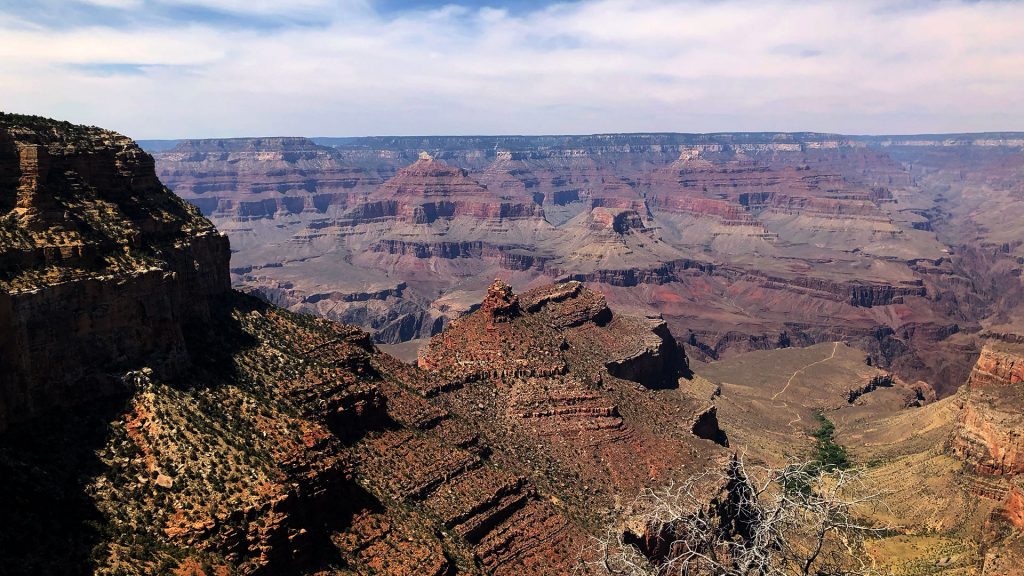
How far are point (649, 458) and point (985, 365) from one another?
189 ft

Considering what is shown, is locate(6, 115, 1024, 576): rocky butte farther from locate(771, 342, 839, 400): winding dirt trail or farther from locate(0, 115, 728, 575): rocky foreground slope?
locate(771, 342, 839, 400): winding dirt trail

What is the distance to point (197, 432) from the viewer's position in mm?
35562

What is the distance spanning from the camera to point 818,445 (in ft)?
355

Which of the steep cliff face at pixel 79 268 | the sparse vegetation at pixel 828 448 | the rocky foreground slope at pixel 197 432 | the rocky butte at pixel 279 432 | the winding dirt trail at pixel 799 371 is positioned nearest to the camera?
the rocky foreground slope at pixel 197 432

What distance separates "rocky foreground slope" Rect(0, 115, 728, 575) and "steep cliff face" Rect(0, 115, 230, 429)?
0.09 meters

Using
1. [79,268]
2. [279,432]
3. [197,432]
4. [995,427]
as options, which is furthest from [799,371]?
[79,268]

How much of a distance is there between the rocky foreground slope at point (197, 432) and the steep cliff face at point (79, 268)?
94 millimetres

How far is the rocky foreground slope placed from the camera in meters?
30.9

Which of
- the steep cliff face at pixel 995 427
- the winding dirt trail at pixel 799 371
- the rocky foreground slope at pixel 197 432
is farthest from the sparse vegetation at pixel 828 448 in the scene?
the rocky foreground slope at pixel 197 432

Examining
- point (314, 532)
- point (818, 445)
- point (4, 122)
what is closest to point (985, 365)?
point (818, 445)

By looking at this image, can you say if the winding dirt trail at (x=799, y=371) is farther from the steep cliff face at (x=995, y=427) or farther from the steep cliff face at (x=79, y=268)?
the steep cliff face at (x=79, y=268)

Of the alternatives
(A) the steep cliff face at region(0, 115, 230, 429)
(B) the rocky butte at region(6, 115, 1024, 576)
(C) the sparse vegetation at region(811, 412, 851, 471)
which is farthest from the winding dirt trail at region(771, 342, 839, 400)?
(A) the steep cliff face at region(0, 115, 230, 429)

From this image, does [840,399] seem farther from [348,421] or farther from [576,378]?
[348,421]

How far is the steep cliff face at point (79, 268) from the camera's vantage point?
32.2 metres
